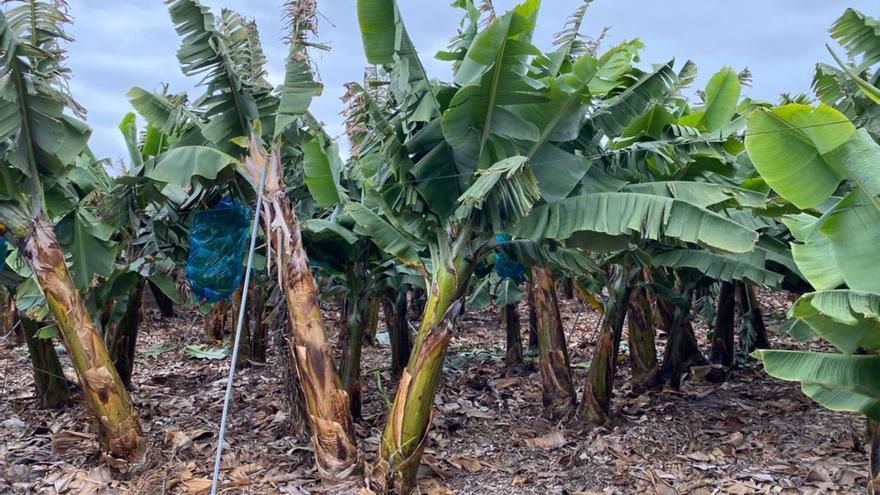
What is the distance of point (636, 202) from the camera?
211 inches

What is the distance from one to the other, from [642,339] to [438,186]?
16.0 feet

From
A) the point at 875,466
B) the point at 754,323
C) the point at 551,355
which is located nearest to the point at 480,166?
the point at 551,355

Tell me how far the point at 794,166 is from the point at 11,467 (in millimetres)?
7579

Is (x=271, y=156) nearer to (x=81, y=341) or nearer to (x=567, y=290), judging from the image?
(x=81, y=341)

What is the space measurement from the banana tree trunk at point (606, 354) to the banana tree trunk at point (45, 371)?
7.08m

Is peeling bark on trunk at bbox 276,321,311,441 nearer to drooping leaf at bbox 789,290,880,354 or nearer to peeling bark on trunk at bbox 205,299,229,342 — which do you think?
drooping leaf at bbox 789,290,880,354

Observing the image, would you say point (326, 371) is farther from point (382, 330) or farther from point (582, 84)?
point (382, 330)

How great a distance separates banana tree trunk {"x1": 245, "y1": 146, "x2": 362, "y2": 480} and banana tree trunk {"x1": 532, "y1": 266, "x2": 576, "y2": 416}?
319 centimetres

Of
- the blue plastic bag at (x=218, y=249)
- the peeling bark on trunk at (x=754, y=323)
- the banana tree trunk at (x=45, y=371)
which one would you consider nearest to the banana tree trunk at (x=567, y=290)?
the peeling bark on trunk at (x=754, y=323)

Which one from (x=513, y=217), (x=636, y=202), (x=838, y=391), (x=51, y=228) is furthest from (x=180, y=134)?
(x=838, y=391)

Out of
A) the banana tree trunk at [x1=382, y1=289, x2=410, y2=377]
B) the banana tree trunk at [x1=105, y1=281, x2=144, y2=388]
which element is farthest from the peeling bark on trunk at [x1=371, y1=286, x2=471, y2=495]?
the banana tree trunk at [x1=105, y1=281, x2=144, y2=388]

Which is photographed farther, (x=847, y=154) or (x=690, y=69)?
(x=690, y=69)

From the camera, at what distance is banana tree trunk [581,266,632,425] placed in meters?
7.68

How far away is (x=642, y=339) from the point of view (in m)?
9.40
